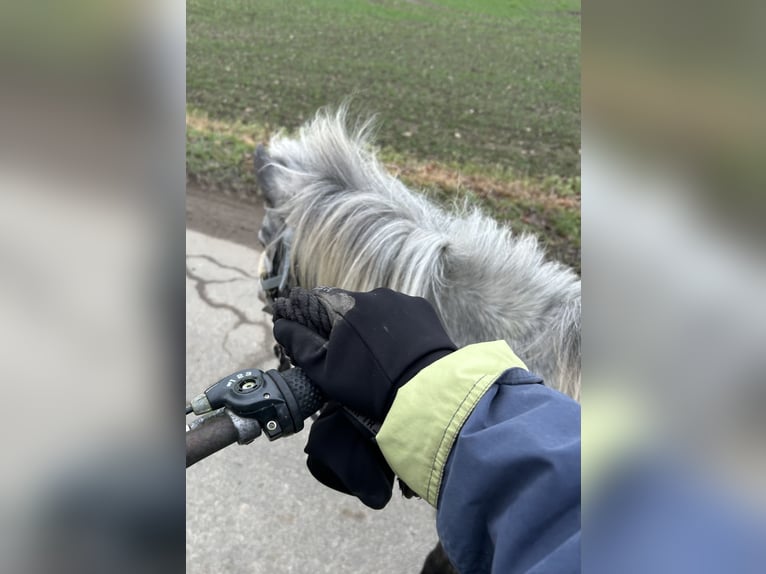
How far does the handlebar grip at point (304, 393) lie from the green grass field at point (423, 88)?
2.87 meters

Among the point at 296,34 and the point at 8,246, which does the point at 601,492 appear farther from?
the point at 296,34

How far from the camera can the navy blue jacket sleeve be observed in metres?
0.83

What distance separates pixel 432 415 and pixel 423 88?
5.73m

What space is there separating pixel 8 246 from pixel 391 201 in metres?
1.39

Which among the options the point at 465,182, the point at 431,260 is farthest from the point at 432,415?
the point at 465,182

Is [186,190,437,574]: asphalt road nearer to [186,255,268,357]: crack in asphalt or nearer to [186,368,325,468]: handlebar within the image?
[186,255,268,357]: crack in asphalt

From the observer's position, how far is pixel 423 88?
6355 millimetres

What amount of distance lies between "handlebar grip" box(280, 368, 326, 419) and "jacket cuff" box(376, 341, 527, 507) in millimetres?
118

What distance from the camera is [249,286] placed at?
3.74 metres

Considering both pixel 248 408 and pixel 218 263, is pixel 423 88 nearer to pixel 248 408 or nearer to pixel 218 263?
pixel 218 263

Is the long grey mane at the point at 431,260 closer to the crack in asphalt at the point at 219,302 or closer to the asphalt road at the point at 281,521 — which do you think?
the asphalt road at the point at 281,521

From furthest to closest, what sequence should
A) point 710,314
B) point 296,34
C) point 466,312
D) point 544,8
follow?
point 544,8 → point 296,34 → point 466,312 → point 710,314

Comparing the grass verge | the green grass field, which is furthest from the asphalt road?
the grass verge

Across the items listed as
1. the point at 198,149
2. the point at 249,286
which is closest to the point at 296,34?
the point at 198,149
